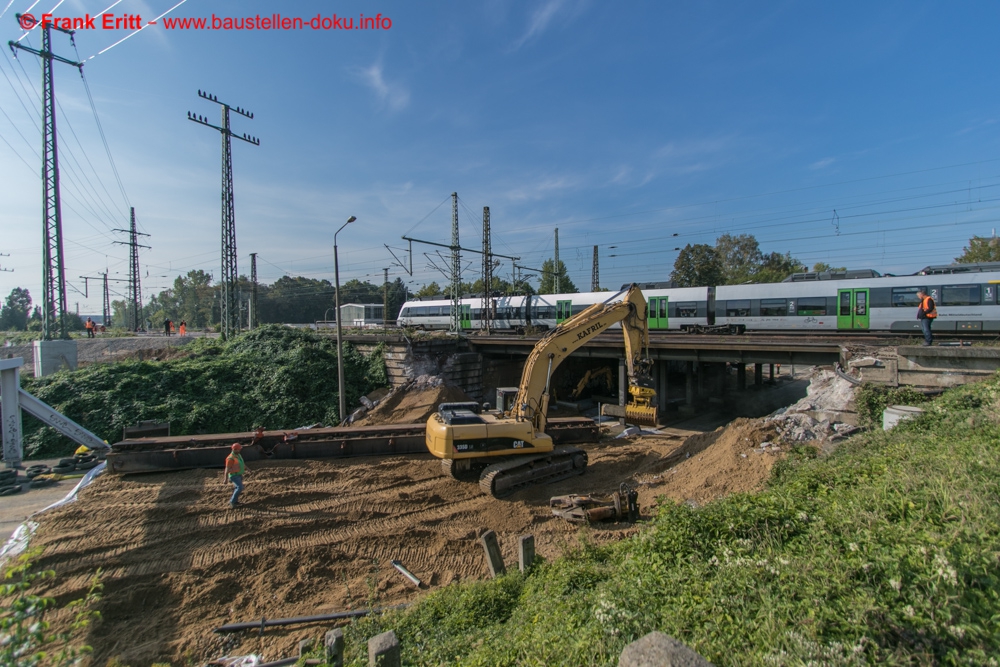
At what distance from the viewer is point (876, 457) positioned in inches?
256

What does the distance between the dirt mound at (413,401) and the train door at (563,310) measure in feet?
30.6

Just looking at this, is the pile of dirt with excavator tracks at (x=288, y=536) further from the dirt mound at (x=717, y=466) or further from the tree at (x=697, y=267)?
the tree at (x=697, y=267)

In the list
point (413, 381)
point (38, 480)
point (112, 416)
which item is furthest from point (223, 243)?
point (38, 480)

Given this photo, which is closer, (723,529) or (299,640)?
(723,529)

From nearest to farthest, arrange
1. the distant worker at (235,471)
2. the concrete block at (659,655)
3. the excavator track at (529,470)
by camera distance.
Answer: the concrete block at (659,655)
the distant worker at (235,471)
the excavator track at (529,470)

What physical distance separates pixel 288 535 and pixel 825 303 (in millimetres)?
24299

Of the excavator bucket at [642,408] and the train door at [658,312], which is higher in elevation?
the train door at [658,312]

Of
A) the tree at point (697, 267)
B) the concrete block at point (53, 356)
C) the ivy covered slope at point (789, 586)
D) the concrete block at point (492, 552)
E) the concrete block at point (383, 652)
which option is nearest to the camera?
the ivy covered slope at point (789, 586)

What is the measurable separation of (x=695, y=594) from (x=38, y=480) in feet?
55.6

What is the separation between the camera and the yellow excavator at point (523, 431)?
1116 cm

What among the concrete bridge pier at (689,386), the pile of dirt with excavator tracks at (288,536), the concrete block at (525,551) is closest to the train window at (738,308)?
the concrete bridge pier at (689,386)

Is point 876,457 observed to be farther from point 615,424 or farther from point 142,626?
point 615,424

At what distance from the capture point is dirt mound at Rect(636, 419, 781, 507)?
9555mm

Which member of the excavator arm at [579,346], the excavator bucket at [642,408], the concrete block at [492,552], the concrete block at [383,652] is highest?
the excavator arm at [579,346]
